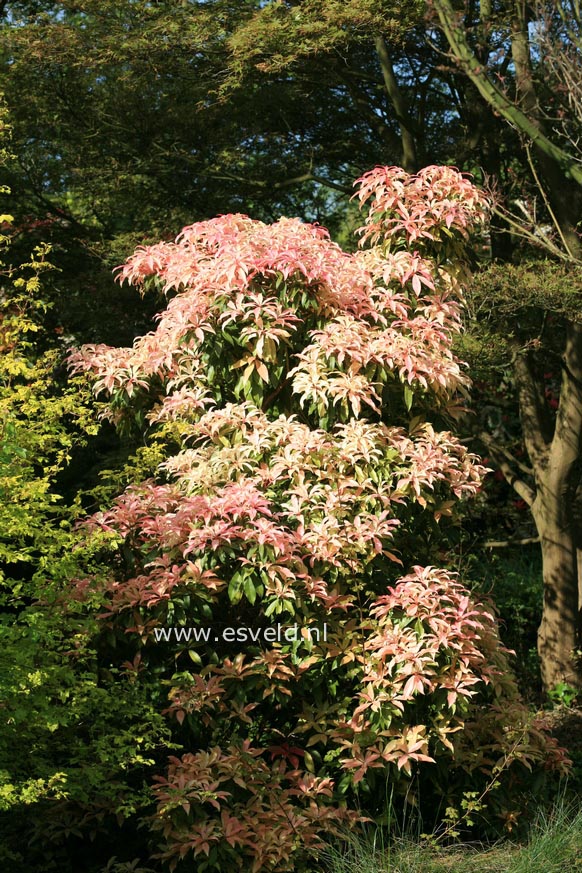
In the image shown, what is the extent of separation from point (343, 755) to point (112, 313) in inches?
204

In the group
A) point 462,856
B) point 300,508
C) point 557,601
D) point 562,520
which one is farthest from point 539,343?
point 462,856

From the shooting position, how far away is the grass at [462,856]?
12.3 ft

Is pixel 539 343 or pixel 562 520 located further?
pixel 562 520

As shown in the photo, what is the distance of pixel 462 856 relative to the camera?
157 inches

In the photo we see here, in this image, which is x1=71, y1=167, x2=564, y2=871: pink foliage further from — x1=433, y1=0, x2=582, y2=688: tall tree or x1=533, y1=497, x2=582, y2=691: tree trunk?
x1=533, y1=497, x2=582, y2=691: tree trunk

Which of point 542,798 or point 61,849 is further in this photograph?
point 542,798

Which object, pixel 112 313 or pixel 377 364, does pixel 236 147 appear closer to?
pixel 112 313

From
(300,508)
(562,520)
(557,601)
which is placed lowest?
(557,601)

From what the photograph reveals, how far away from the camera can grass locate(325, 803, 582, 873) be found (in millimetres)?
3738

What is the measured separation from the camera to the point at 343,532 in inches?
161

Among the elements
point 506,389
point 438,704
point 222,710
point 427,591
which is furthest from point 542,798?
point 506,389

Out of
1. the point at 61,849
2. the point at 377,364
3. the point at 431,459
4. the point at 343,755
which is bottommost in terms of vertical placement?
the point at 61,849

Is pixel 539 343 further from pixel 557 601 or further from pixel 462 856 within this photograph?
pixel 462 856

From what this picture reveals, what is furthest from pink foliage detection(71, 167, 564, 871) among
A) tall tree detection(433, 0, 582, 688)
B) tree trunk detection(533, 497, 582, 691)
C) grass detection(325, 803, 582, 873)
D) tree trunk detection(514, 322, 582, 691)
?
tree trunk detection(533, 497, 582, 691)
